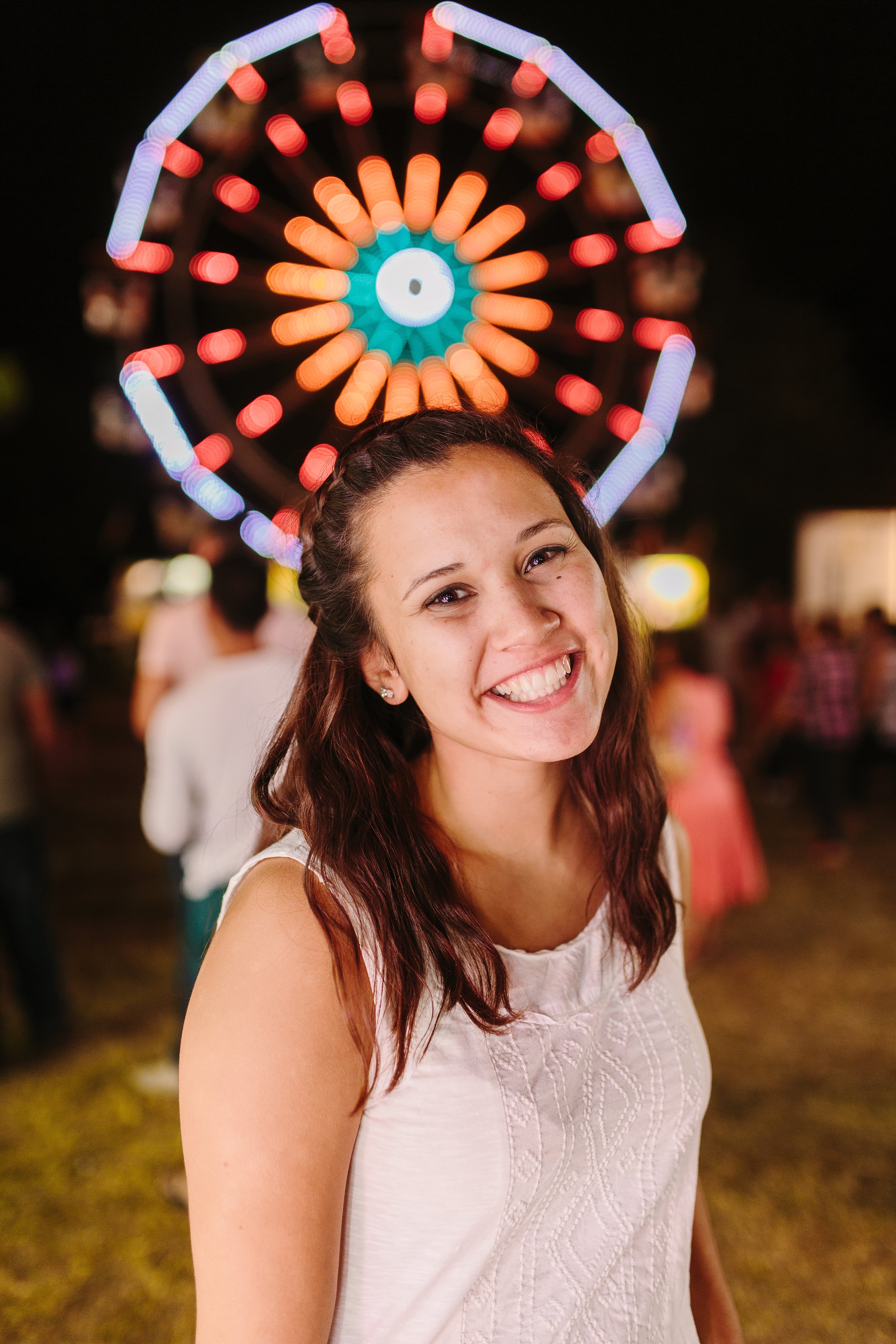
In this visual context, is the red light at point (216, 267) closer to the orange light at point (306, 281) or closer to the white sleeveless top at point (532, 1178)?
the orange light at point (306, 281)

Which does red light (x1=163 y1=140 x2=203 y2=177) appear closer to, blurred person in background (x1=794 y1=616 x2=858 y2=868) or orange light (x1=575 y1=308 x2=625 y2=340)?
orange light (x1=575 y1=308 x2=625 y2=340)

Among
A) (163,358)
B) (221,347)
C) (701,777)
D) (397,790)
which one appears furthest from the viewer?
(701,777)

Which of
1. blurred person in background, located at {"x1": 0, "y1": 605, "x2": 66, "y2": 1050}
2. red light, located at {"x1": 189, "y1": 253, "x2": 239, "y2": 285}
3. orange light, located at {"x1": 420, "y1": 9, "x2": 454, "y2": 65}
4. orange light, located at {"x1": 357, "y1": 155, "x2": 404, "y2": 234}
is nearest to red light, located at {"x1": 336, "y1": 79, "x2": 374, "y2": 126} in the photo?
orange light, located at {"x1": 357, "y1": 155, "x2": 404, "y2": 234}

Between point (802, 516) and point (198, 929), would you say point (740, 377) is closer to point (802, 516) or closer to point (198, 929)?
point (802, 516)

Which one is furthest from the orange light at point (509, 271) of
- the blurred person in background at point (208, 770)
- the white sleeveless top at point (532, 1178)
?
the white sleeveless top at point (532, 1178)

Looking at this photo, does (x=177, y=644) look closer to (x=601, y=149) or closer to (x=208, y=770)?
(x=208, y=770)

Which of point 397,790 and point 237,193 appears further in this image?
point 237,193

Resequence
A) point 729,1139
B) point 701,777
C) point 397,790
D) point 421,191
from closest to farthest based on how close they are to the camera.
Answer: point 397,790
point 729,1139
point 421,191
point 701,777

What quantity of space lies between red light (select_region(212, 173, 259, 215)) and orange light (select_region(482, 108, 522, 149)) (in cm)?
125

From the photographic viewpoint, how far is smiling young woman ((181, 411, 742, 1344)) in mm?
1073

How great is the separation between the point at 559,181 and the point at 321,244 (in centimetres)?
134

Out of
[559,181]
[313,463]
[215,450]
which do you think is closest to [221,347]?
[215,450]

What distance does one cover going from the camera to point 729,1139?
3.75 m

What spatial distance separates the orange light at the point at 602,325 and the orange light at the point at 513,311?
197mm
